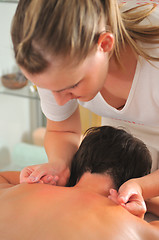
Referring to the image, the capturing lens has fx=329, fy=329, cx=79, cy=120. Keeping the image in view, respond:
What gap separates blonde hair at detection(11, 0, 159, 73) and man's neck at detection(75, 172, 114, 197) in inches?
18.9

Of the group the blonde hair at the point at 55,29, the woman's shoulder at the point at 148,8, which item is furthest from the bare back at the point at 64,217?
the woman's shoulder at the point at 148,8

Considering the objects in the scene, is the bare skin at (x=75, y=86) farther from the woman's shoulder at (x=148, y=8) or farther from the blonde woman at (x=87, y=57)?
the woman's shoulder at (x=148, y=8)

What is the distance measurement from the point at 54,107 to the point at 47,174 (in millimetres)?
319

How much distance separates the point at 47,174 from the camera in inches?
47.2

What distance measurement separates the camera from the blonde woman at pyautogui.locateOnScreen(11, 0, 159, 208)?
0.77 m

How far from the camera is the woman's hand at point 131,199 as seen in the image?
0.98m

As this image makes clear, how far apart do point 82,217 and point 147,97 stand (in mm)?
481

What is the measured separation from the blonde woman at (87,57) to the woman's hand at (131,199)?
267 mm

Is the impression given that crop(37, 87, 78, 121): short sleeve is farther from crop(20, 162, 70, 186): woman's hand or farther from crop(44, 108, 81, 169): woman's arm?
crop(20, 162, 70, 186): woman's hand

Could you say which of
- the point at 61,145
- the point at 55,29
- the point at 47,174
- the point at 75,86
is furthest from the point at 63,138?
the point at 55,29

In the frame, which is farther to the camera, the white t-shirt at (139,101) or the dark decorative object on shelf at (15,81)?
the dark decorative object on shelf at (15,81)

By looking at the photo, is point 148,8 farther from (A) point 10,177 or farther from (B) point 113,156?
(A) point 10,177

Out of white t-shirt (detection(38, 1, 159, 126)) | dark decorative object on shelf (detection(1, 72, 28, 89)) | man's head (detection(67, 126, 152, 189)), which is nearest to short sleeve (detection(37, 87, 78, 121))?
white t-shirt (detection(38, 1, 159, 126))

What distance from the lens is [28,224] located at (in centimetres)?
87
